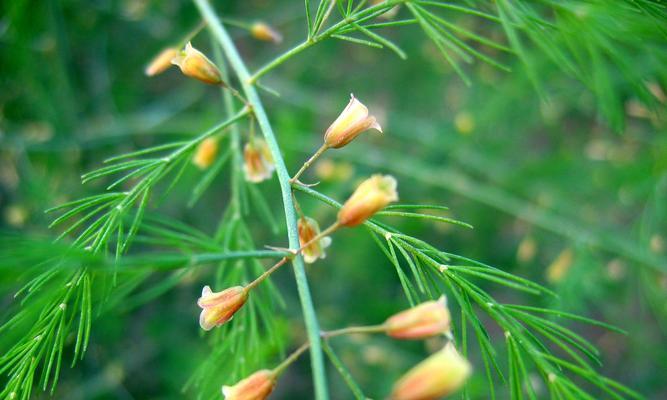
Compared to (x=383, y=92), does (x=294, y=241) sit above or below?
above

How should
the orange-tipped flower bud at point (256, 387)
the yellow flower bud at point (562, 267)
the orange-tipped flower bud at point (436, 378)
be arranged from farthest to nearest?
the yellow flower bud at point (562, 267), the orange-tipped flower bud at point (256, 387), the orange-tipped flower bud at point (436, 378)

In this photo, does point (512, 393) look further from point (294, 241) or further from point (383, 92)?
point (383, 92)

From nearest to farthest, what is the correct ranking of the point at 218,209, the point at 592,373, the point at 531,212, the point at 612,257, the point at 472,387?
the point at 592,373 → the point at 472,387 → the point at 531,212 → the point at 612,257 → the point at 218,209

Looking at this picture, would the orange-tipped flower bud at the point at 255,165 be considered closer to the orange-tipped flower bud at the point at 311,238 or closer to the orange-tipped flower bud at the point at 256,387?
the orange-tipped flower bud at the point at 311,238

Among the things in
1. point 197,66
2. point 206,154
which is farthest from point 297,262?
point 206,154

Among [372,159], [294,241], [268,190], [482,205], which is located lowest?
[482,205]

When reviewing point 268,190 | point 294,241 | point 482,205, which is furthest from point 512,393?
point 482,205

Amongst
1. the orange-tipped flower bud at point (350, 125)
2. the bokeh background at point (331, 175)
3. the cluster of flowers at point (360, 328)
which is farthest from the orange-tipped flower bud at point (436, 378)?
the bokeh background at point (331, 175)
